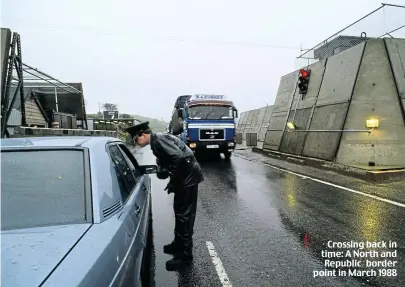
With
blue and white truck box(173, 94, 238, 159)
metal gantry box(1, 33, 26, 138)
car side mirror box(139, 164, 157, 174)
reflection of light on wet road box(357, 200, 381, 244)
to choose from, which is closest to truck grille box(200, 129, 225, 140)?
blue and white truck box(173, 94, 238, 159)

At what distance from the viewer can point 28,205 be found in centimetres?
193

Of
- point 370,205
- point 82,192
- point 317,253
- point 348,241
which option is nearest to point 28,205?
point 82,192

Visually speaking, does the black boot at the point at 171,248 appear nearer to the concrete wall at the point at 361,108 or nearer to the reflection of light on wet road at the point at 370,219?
the reflection of light on wet road at the point at 370,219

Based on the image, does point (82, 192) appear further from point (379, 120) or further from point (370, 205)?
point (379, 120)

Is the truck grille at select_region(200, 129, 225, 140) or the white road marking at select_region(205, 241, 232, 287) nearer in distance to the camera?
the white road marking at select_region(205, 241, 232, 287)

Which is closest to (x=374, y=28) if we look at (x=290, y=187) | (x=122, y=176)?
(x=290, y=187)

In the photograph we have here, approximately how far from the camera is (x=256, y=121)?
113 feet

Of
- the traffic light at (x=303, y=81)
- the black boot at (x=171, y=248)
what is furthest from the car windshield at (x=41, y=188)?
the traffic light at (x=303, y=81)

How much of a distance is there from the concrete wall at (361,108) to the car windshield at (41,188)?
10.6m

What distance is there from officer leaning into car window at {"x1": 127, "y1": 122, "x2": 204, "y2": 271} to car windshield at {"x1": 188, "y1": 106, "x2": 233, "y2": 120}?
1188 cm

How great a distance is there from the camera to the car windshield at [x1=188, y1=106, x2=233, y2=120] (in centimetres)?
1558

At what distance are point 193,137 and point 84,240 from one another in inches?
542

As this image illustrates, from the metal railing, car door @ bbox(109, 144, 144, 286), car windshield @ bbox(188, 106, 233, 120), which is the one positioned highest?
the metal railing

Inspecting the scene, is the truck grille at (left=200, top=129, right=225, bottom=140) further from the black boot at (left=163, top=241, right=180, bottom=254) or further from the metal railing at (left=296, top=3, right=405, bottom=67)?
the black boot at (left=163, top=241, right=180, bottom=254)
